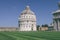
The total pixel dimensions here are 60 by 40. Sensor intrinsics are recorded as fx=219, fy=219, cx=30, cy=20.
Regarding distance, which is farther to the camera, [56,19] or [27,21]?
[27,21]

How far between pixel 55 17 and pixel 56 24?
296 cm

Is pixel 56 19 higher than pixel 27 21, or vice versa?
pixel 27 21

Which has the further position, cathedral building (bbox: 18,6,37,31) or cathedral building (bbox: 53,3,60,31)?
cathedral building (bbox: 18,6,37,31)

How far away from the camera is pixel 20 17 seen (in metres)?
116

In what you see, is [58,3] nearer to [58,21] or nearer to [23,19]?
[58,21]

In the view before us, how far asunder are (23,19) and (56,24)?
2777cm

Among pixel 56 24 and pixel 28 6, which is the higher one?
pixel 28 6

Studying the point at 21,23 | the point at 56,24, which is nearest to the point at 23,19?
the point at 21,23

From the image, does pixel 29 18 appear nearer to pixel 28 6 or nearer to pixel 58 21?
pixel 28 6

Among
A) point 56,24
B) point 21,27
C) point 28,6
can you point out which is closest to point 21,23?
point 21,27

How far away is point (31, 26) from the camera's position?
11500 centimetres

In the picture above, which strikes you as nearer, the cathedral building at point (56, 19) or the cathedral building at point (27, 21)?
the cathedral building at point (56, 19)

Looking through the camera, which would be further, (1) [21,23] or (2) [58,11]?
(1) [21,23]

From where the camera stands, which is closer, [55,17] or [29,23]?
[55,17]
